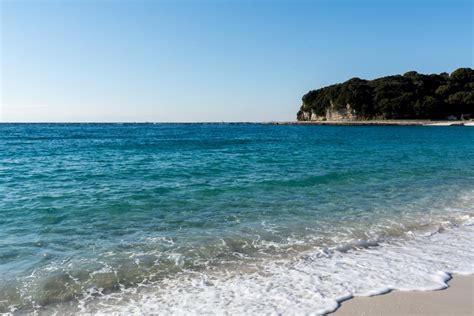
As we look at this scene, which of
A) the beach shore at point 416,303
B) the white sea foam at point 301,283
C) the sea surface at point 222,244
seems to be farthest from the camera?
the sea surface at point 222,244

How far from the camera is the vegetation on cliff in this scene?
10869cm

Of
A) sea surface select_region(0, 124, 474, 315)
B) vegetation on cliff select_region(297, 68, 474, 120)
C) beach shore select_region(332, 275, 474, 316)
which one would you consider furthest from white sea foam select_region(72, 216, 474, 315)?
vegetation on cliff select_region(297, 68, 474, 120)

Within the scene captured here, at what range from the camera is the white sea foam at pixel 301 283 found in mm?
4770

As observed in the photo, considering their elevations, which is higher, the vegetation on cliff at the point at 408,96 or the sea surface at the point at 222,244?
the vegetation on cliff at the point at 408,96

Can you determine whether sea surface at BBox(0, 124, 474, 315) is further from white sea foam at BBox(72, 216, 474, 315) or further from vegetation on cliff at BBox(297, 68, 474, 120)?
vegetation on cliff at BBox(297, 68, 474, 120)

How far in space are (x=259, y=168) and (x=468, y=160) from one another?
48.5 feet

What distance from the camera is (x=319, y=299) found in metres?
4.89

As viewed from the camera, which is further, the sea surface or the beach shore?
the sea surface

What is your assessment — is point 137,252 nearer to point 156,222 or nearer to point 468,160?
point 156,222

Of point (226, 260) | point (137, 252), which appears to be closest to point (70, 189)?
point (137, 252)

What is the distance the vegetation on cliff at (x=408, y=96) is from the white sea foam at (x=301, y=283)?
116 m

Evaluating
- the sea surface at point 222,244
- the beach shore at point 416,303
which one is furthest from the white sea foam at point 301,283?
the beach shore at point 416,303

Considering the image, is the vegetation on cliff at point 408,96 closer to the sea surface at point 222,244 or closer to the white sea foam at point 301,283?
the sea surface at point 222,244

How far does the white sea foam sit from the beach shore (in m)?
0.16
